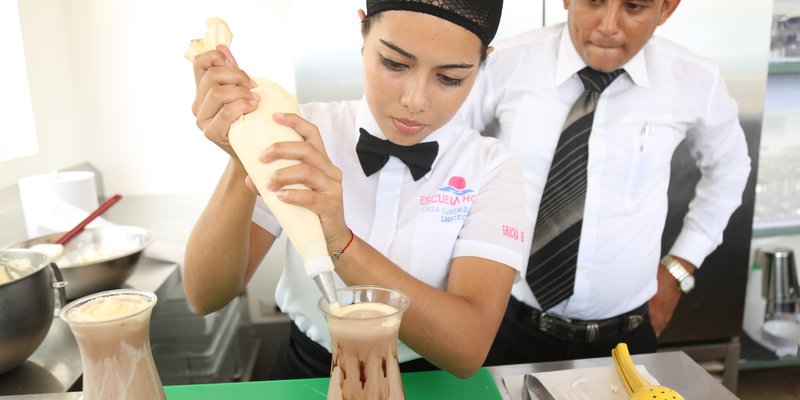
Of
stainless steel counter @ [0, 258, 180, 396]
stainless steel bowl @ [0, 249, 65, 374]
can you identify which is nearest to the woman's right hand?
stainless steel bowl @ [0, 249, 65, 374]

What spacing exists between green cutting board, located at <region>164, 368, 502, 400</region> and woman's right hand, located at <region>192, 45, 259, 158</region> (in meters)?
0.46

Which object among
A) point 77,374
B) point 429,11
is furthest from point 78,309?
point 429,11

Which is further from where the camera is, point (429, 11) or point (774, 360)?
point (774, 360)

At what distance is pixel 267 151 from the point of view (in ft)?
2.48

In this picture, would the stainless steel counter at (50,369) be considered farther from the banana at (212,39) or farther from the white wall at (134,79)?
the white wall at (134,79)

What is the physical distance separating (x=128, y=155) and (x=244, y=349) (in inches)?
42.1

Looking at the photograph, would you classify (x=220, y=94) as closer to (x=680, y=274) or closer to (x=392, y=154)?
(x=392, y=154)

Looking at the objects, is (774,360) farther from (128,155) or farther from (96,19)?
(96,19)

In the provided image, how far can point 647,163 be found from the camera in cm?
185

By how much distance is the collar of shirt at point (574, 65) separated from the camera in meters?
1.82

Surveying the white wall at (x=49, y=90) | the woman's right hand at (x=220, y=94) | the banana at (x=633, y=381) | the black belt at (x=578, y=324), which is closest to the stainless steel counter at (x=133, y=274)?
the white wall at (x=49, y=90)

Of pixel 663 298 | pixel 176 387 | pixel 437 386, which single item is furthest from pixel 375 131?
pixel 663 298

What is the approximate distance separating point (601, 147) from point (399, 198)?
887 millimetres

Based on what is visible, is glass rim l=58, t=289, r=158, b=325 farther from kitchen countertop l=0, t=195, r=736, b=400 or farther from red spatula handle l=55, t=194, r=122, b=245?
red spatula handle l=55, t=194, r=122, b=245
